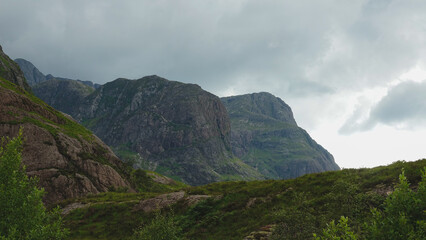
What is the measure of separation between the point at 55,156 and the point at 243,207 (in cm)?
6325

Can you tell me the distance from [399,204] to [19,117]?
94040 mm

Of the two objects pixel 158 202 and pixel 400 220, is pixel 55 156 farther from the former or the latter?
pixel 400 220

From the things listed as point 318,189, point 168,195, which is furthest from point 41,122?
point 318,189

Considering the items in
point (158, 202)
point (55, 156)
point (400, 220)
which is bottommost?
point (158, 202)

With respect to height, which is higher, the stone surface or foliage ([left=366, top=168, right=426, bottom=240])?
foliage ([left=366, top=168, right=426, bottom=240])

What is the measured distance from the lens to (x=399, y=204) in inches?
405

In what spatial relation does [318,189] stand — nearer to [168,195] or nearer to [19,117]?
[168,195]

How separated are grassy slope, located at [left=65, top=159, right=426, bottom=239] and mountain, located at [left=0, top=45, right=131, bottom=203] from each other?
27.7 m

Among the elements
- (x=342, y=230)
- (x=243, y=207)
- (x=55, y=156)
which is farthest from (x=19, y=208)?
(x=55, y=156)

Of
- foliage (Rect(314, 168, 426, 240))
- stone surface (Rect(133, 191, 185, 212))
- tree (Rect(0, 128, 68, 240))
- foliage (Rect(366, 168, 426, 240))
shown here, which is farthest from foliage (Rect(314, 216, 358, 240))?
stone surface (Rect(133, 191, 185, 212))

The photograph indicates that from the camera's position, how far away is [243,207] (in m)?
32.6

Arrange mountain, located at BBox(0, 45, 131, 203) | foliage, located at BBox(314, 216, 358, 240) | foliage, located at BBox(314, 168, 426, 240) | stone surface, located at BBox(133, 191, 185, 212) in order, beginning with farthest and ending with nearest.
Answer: mountain, located at BBox(0, 45, 131, 203)
stone surface, located at BBox(133, 191, 185, 212)
foliage, located at BBox(314, 168, 426, 240)
foliage, located at BBox(314, 216, 358, 240)

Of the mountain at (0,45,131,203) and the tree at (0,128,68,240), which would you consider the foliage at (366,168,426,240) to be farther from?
the mountain at (0,45,131,203)

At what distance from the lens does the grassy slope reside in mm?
24984
